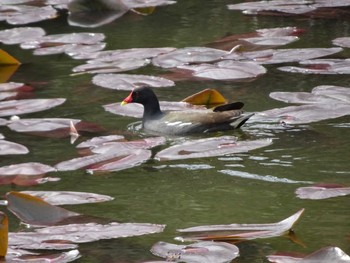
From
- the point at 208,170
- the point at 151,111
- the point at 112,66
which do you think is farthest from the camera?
the point at 112,66

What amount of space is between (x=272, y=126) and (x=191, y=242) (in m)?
2.11

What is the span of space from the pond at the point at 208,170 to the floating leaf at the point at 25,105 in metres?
0.06

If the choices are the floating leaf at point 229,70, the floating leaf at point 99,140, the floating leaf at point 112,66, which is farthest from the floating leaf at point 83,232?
the floating leaf at point 112,66

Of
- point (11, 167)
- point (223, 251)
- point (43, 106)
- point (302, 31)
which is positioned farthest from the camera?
point (302, 31)

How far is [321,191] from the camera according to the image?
5.42 m

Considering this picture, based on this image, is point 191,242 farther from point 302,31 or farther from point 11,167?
point 302,31

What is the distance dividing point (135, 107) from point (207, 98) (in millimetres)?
561

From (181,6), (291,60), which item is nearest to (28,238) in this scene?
(291,60)

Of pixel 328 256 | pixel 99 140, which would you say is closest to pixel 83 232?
pixel 328 256

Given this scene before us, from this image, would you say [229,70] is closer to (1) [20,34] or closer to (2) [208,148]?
(2) [208,148]

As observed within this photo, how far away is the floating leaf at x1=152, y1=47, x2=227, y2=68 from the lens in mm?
8211

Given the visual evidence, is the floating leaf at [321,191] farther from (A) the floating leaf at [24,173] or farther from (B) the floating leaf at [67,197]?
(A) the floating leaf at [24,173]

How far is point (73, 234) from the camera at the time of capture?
15.9ft

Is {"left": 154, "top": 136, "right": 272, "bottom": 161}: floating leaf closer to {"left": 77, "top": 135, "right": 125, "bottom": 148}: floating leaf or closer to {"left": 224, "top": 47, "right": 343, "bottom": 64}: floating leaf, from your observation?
{"left": 77, "top": 135, "right": 125, "bottom": 148}: floating leaf
